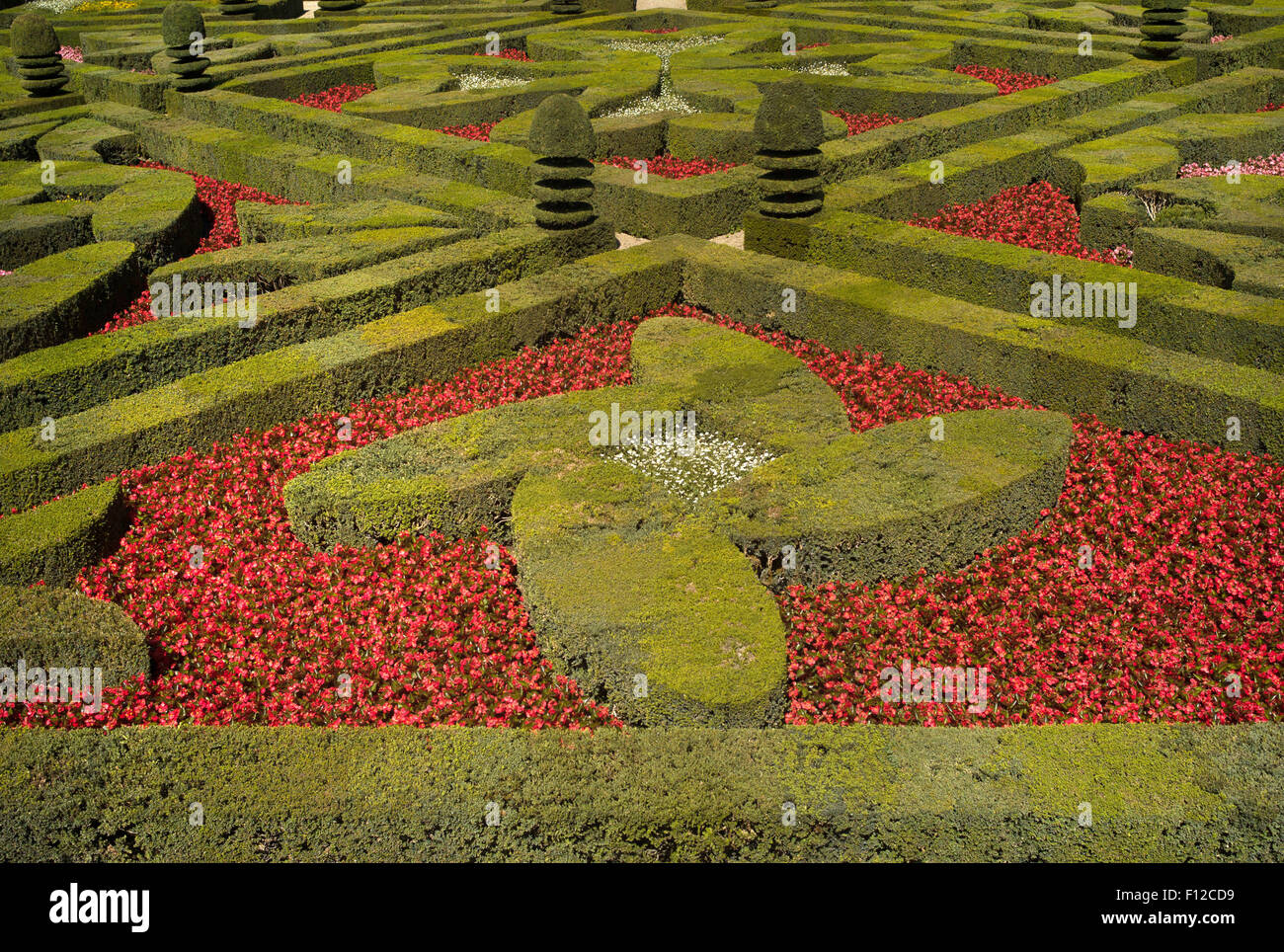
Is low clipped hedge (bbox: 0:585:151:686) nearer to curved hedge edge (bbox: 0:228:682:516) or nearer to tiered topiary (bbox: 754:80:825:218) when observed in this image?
curved hedge edge (bbox: 0:228:682:516)

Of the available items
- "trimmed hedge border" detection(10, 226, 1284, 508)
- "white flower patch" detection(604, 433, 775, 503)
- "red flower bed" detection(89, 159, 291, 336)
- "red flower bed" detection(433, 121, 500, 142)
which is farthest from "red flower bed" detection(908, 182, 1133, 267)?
"red flower bed" detection(89, 159, 291, 336)

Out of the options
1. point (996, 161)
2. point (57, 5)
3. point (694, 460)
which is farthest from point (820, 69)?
point (57, 5)

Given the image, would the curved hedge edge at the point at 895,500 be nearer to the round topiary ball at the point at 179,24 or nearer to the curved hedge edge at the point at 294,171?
the curved hedge edge at the point at 294,171

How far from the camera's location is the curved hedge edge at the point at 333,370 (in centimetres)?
952

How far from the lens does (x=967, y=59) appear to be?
23984 mm

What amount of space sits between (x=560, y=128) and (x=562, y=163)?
70cm

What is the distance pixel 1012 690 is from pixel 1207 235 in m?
8.34

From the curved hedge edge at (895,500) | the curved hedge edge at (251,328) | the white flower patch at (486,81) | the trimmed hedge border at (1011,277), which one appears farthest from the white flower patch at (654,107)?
the curved hedge edge at (895,500)

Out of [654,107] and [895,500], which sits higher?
[654,107]

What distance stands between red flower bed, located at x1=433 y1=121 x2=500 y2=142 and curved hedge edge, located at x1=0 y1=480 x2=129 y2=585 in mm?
12901

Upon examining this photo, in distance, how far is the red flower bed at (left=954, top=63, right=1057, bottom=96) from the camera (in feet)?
73.1

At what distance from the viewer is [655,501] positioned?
8.43 metres

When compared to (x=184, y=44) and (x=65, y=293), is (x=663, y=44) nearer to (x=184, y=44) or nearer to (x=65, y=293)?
(x=184, y=44)

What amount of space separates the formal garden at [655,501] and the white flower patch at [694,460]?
6 cm
